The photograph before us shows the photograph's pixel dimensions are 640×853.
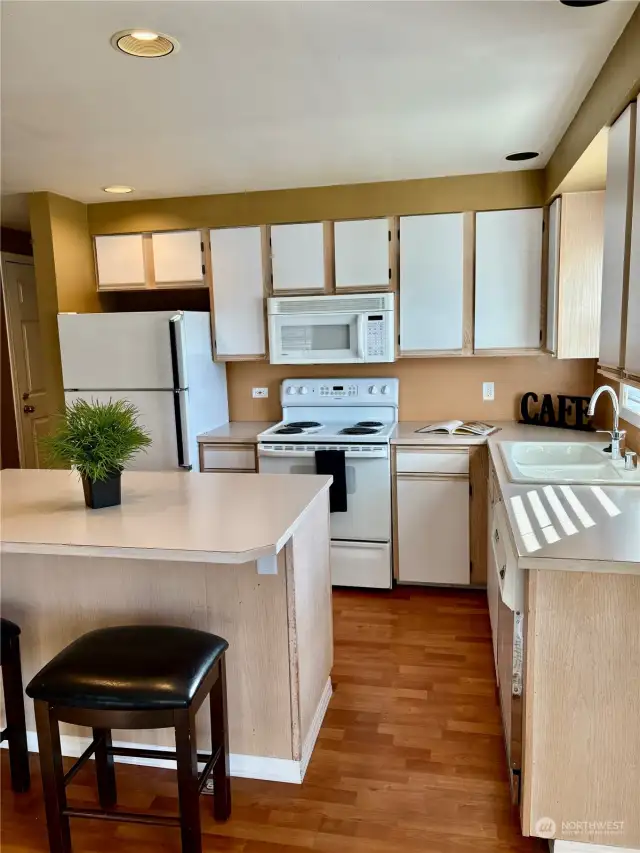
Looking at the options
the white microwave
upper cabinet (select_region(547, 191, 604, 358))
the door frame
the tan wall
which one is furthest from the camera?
the door frame

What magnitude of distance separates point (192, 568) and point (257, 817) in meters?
0.80

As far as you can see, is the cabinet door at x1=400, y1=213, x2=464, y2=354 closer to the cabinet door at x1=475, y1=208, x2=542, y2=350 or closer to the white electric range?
the cabinet door at x1=475, y1=208, x2=542, y2=350

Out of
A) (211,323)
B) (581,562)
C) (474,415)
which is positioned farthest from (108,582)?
(474,415)

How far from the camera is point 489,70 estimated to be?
6.96 feet

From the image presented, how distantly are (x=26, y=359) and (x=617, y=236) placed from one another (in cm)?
445

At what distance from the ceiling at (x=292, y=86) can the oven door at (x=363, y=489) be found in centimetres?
158

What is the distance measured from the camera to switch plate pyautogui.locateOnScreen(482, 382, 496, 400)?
3.88m

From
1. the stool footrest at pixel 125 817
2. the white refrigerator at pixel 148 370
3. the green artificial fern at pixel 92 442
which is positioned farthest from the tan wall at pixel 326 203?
the stool footrest at pixel 125 817

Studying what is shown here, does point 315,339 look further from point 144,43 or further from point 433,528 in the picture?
point 144,43

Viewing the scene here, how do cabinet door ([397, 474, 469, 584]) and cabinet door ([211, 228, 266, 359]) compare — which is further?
cabinet door ([211, 228, 266, 359])

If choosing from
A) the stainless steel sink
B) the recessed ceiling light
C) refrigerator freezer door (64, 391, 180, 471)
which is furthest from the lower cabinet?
the recessed ceiling light

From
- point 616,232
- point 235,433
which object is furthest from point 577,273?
point 235,433

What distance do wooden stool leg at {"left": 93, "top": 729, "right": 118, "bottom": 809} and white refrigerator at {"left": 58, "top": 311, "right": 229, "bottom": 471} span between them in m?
1.79

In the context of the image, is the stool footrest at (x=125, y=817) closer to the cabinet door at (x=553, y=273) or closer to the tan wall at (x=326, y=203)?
the cabinet door at (x=553, y=273)
